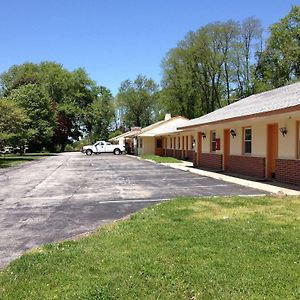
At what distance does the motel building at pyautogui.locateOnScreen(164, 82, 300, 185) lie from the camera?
44.3 ft

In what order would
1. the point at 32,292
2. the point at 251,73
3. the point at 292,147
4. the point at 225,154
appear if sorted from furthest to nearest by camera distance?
the point at 251,73 → the point at 225,154 → the point at 292,147 → the point at 32,292

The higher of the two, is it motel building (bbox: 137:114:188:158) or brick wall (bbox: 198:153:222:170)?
motel building (bbox: 137:114:188:158)

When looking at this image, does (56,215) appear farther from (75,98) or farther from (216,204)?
(75,98)

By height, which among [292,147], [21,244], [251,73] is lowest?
[21,244]

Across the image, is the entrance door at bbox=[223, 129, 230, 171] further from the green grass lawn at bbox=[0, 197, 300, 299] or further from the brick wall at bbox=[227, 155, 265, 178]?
the green grass lawn at bbox=[0, 197, 300, 299]

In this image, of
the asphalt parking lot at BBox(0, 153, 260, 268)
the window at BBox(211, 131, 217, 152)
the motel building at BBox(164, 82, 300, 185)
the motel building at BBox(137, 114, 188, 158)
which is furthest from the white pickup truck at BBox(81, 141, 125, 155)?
the asphalt parking lot at BBox(0, 153, 260, 268)

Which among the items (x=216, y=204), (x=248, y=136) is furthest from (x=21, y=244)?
(x=248, y=136)

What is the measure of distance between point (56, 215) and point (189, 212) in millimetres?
2820

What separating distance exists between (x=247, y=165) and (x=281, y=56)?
113ft

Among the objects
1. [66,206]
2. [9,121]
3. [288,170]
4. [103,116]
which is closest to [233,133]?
[288,170]

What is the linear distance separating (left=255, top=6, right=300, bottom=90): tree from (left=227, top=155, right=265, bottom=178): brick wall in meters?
29.7

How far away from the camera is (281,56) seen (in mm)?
47938

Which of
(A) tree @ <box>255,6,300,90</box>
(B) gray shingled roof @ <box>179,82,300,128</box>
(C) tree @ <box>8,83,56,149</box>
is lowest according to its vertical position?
(B) gray shingled roof @ <box>179,82,300,128</box>

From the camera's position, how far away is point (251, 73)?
177 feet
